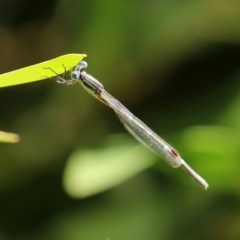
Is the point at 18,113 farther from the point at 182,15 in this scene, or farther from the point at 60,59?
the point at 60,59

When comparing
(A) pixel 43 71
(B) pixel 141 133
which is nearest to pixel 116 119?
(B) pixel 141 133

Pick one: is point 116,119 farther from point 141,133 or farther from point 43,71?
point 43,71

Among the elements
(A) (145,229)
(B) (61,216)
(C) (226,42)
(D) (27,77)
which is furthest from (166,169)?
(D) (27,77)

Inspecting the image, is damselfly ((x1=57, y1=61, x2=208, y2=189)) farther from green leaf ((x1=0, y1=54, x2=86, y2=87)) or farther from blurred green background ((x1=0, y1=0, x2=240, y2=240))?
green leaf ((x1=0, y1=54, x2=86, y2=87))

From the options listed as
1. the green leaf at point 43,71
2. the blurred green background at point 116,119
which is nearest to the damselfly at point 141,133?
the blurred green background at point 116,119

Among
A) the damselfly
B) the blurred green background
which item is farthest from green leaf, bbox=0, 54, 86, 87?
the blurred green background

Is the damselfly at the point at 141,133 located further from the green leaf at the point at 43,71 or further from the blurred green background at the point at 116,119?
the green leaf at the point at 43,71
